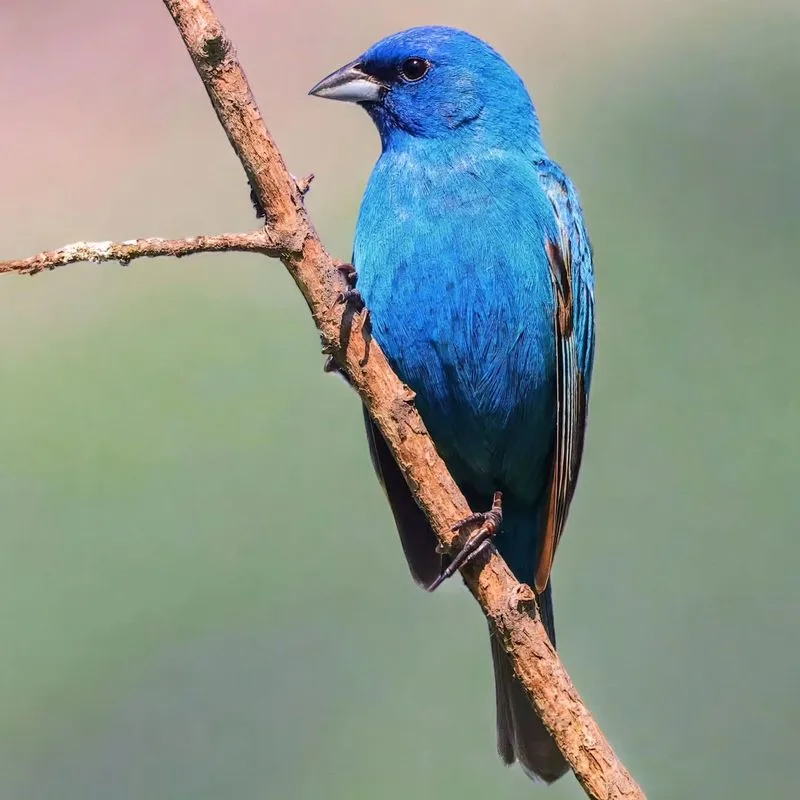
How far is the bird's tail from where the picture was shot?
9.46 feet

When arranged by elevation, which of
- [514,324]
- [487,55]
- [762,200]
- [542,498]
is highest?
[487,55]

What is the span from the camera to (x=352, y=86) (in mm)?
3000

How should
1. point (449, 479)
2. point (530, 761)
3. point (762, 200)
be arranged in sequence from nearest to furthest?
point (449, 479), point (530, 761), point (762, 200)

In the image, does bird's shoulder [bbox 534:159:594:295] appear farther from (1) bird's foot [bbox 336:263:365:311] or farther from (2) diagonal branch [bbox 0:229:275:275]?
(2) diagonal branch [bbox 0:229:275:275]

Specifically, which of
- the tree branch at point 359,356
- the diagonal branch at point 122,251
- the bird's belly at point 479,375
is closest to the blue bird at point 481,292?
the bird's belly at point 479,375

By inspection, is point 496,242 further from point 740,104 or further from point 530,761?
point 740,104

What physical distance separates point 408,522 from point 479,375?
43 centimetres

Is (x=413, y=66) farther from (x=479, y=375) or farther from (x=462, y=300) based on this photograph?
(x=479, y=375)

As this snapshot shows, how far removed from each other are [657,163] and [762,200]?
0.37 metres

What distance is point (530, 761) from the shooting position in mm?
2893

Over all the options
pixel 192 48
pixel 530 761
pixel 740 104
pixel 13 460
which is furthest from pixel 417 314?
pixel 740 104

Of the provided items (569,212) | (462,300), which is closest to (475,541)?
(462,300)

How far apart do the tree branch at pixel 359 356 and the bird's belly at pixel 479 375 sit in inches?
18.2

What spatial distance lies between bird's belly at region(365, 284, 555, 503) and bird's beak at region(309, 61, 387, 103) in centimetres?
64
